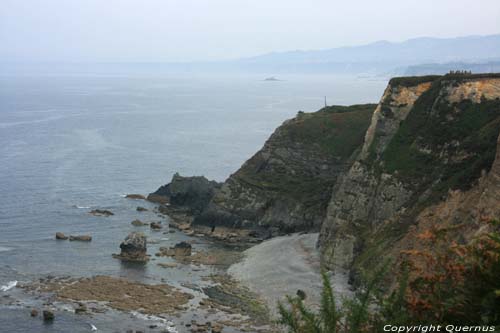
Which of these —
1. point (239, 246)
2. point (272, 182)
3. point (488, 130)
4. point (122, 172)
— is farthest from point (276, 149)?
point (488, 130)

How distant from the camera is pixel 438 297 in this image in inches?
447

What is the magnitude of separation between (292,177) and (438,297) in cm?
7850

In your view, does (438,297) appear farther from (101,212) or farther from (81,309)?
(101,212)

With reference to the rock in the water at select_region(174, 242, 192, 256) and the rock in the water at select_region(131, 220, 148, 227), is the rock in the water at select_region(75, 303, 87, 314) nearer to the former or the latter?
the rock in the water at select_region(174, 242, 192, 256)

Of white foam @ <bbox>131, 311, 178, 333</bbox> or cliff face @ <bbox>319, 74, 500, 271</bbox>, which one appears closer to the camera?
white foam @ <bbox>131, 311, 178, 333</bbox>

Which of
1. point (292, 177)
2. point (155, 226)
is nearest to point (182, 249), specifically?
point (155, 226)

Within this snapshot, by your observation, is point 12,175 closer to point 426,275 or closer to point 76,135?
point 76,135

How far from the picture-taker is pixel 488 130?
59.7 metres

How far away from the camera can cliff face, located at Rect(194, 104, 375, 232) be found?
82312 millimetres

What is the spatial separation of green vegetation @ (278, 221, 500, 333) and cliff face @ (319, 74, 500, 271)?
4005cm

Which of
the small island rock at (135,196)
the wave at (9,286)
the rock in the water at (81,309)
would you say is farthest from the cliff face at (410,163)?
the small island rock at (135,196)

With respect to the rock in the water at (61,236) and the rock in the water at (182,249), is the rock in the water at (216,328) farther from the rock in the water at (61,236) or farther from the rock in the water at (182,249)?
the rock in the water at (61,236)

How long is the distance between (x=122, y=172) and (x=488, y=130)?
229 ft

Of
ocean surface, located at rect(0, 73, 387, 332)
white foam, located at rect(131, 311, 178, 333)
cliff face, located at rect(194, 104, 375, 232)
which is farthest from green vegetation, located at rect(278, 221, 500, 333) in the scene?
cliff face, located at rect(194, 104, 375, 232)
